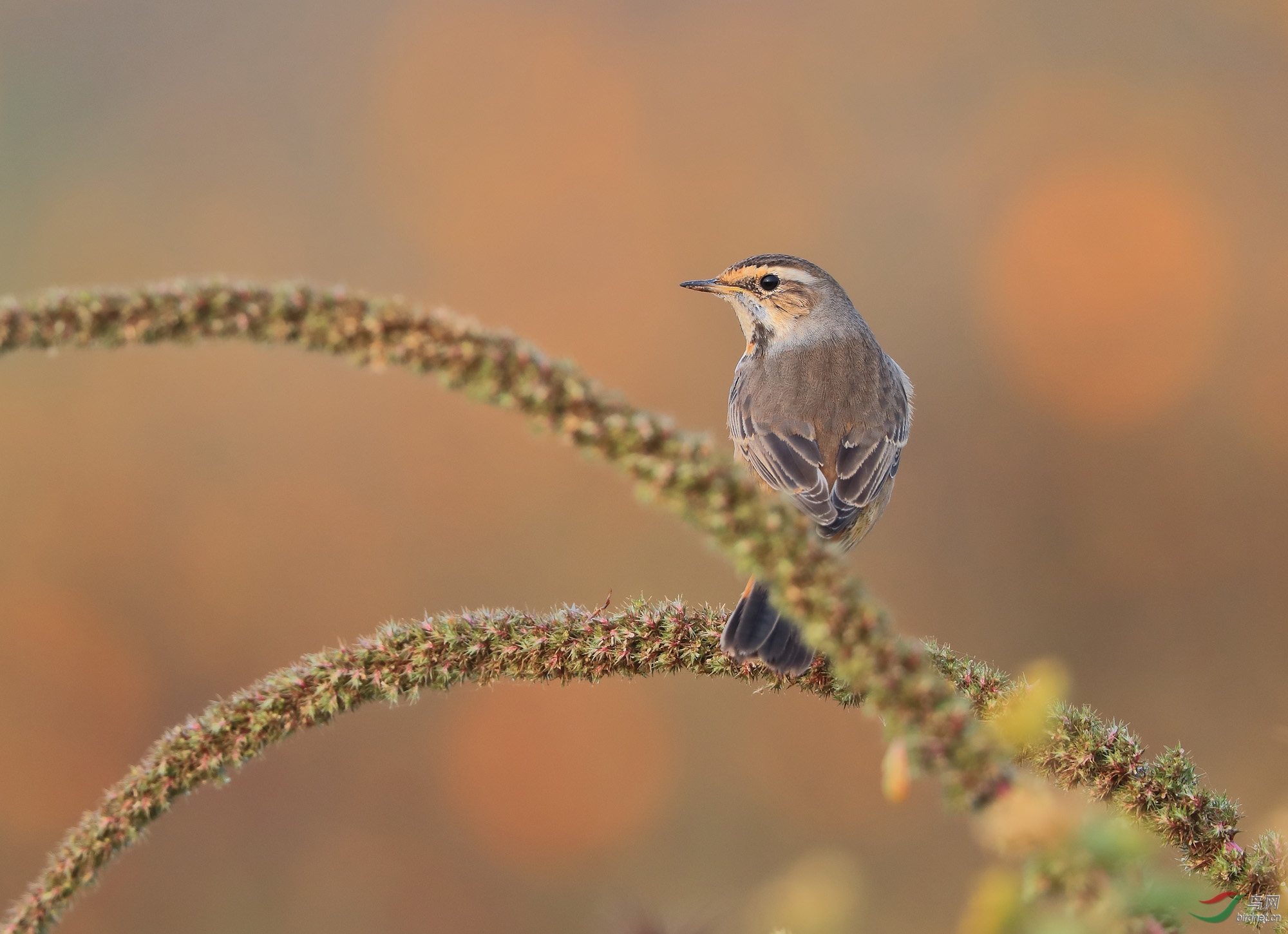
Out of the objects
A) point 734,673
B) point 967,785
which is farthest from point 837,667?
point 734,673

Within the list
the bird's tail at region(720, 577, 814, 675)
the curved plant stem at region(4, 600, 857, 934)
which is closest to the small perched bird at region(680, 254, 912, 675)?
the bird's tail at region(720, 577, 814, 675)

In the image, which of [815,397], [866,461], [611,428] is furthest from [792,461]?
[611,428]

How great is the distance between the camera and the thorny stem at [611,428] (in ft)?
3.30

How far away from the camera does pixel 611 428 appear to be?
111 cm

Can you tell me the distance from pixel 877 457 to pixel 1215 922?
12.0ft

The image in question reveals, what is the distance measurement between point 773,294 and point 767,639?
348cm

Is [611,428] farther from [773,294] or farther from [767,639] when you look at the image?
[773,294]

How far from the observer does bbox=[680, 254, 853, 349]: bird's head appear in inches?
236

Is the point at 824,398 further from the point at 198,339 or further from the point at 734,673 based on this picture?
the point at 198,339

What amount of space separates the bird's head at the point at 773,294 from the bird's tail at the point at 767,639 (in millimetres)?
3200

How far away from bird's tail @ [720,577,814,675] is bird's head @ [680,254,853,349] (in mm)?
3200

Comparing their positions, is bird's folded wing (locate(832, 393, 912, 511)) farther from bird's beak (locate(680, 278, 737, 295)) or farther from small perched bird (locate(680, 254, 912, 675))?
bird's beak (locate(680, 278, 737, 295))

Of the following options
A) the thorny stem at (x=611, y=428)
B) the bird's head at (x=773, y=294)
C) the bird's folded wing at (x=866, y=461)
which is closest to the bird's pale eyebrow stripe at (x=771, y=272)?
the bird's head at (x=773, y=294)

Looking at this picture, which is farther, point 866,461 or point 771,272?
point 771,272
